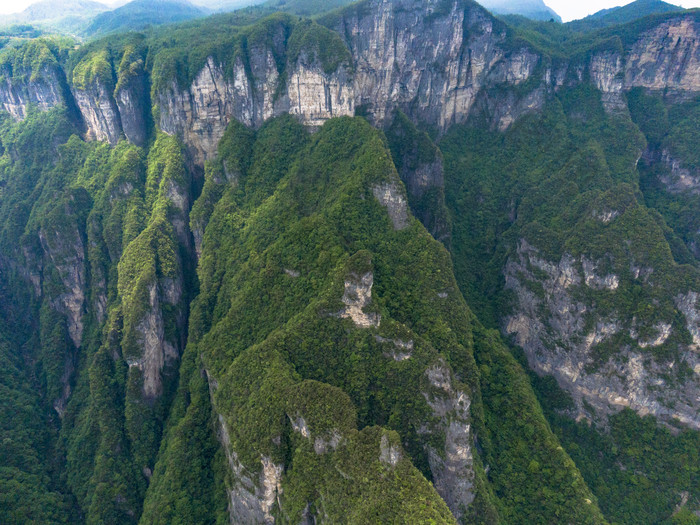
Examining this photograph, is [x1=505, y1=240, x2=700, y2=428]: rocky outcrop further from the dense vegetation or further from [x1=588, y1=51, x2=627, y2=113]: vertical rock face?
[x1=588, y1=51, x2=627, y2=113]: vertical rock face

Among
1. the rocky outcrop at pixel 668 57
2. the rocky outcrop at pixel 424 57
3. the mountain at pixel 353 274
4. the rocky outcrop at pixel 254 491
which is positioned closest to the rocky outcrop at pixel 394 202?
the mountain at pixel 353 274

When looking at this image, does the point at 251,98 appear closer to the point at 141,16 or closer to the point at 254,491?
the point at 254,491

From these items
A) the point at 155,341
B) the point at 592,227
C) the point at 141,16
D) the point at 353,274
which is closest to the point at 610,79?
the point at 592,227

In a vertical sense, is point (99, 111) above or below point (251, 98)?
below

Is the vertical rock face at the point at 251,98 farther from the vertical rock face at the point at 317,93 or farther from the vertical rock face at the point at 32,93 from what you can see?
the vertical rock face at the point at 32,93

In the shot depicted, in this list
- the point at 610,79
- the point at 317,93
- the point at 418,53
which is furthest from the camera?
the point at 418,53

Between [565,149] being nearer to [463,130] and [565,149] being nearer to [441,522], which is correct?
[463,130]
